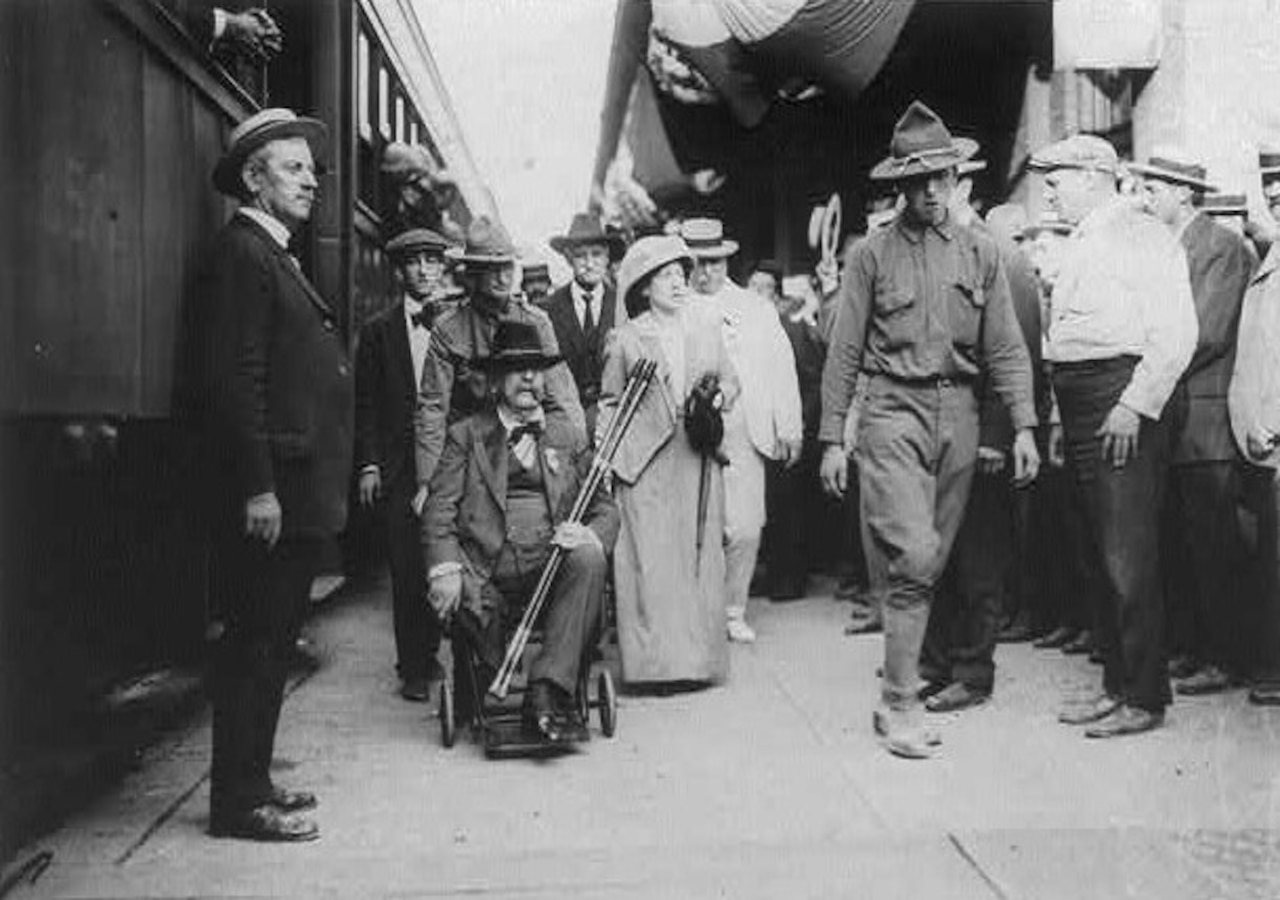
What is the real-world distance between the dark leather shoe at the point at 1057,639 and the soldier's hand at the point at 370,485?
3156 mm

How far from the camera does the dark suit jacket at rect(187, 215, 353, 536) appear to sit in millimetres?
4121

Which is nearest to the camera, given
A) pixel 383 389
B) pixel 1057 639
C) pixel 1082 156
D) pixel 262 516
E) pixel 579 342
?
pixel 262 516

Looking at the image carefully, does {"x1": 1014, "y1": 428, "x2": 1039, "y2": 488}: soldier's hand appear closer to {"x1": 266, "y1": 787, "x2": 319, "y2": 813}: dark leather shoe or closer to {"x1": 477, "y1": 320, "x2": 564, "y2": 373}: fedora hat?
{"x1": 477, "y1": 320, "x2": 564, "y2": 373}: fedora hat

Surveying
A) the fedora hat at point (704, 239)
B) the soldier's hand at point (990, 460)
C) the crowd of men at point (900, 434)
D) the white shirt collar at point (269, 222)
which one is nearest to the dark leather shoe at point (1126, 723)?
the crowd of men at point (900, 434)

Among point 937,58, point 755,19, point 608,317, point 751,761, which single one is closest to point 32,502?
point 751,761

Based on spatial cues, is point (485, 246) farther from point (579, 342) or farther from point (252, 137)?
point (579, 342)

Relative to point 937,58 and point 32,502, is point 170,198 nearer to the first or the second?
point 32,502

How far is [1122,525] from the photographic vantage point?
17.7 ft

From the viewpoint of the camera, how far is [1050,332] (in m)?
5.72

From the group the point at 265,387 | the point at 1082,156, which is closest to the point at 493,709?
the point at 265,387

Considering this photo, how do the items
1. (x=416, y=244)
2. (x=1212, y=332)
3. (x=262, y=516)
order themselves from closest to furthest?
(x=262, y=516) → (x=1212, y=332) → (x=416, y=244)

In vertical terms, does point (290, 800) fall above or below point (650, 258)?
below

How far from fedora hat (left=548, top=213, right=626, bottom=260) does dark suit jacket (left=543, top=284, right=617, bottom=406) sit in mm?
576

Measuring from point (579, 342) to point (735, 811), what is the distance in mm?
4526
